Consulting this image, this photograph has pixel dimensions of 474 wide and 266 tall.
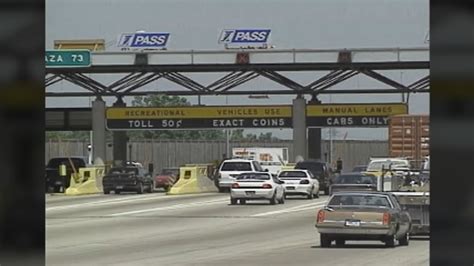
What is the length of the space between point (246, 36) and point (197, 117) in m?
5.91

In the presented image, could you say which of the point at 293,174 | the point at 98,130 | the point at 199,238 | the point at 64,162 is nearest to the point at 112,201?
the point at 293,174

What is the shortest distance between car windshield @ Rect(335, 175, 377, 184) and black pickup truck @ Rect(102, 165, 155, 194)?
50.1 feet

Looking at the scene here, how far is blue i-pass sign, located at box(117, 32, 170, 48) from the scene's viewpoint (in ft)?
207

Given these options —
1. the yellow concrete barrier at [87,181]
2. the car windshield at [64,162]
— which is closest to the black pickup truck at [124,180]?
the yellow concrete barrier at [87,181]

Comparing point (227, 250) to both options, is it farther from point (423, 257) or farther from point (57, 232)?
point (57, 232)

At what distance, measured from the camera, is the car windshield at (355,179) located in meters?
35.6

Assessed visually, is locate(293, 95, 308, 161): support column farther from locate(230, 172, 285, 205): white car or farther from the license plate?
the license plate

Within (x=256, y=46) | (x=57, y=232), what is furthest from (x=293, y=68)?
(x=57, y=232)

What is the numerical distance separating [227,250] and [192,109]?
138 ft

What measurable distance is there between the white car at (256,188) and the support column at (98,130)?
19998 millimetres

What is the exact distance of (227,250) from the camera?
19750 mm

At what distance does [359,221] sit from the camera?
20.6m

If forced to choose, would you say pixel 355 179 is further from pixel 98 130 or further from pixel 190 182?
pixel 98 130

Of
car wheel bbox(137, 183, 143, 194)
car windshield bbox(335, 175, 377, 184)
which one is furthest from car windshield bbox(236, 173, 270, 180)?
car wheel bbox(137, 183, 143, 194)
